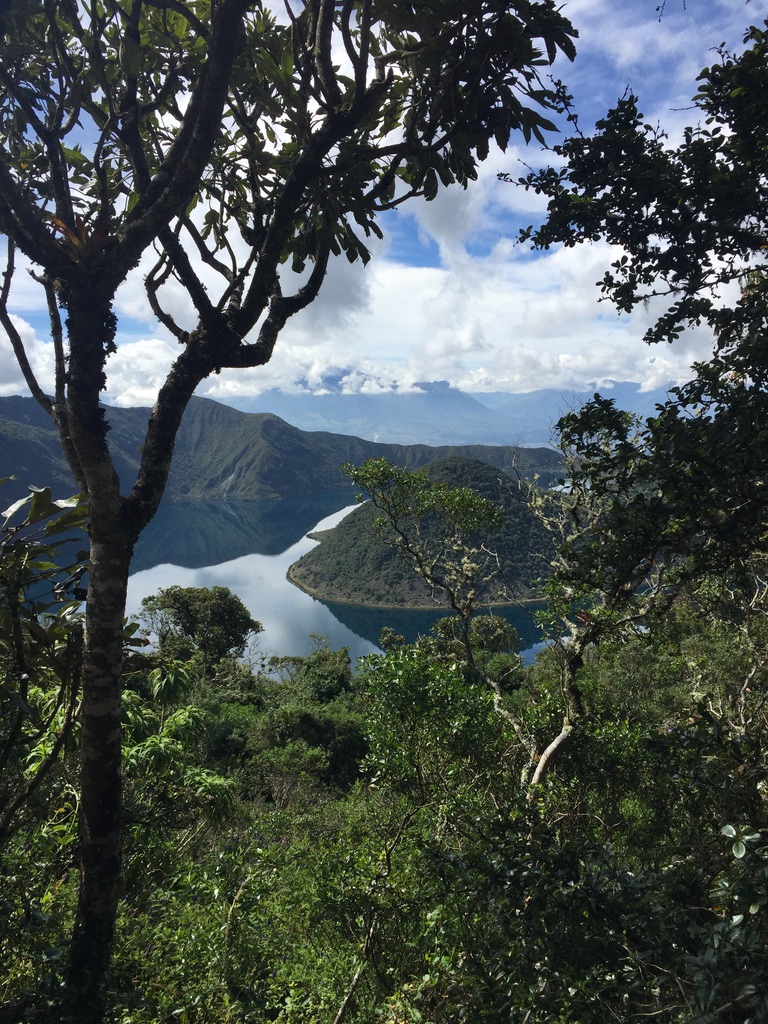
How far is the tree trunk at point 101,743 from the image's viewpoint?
8.44 ft

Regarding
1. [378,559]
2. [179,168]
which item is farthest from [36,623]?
[378,559]

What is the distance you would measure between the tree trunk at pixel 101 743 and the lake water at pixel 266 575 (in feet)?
56.1

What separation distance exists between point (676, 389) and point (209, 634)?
2869 cm

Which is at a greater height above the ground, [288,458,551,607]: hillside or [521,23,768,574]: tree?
[521,23,768,574]: tree

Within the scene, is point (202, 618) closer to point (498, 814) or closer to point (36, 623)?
point (36, 623)

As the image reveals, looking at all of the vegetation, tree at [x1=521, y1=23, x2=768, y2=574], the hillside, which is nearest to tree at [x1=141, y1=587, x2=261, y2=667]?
the vegetation

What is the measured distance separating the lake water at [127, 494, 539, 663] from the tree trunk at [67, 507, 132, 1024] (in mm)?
17100

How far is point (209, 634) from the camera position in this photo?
28.3m

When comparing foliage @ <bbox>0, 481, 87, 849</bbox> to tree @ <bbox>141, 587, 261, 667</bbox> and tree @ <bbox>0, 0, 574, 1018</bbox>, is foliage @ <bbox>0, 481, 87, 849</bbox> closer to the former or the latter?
tree @ <bbox>0, 0, 574, 1018</bbox>

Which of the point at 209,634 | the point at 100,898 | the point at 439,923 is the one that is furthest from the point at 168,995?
the point at 209,634

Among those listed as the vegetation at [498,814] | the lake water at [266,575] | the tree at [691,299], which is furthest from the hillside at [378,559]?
the tree at [691,299]

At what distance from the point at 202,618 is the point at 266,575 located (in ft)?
205

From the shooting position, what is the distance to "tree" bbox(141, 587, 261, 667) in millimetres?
27312

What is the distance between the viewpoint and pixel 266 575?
89812mm
